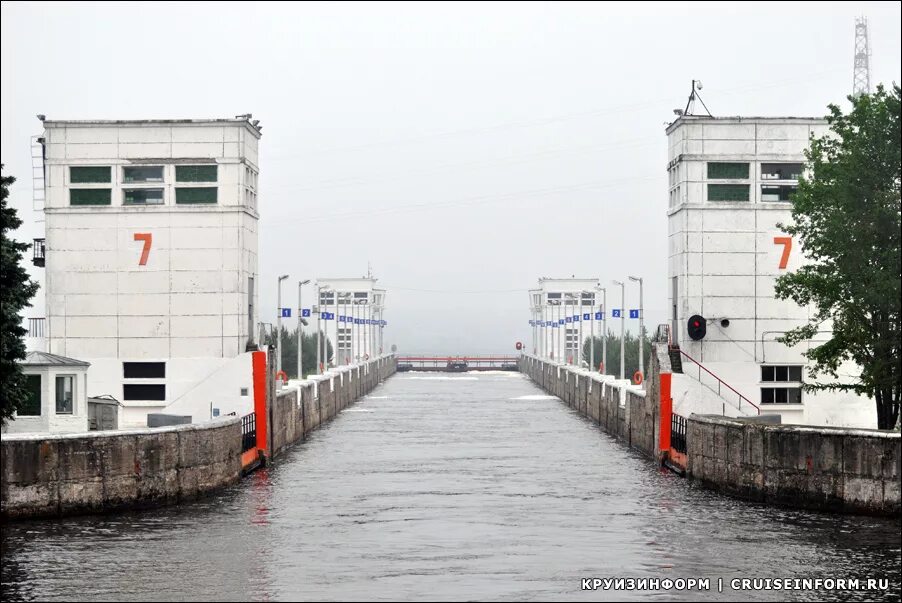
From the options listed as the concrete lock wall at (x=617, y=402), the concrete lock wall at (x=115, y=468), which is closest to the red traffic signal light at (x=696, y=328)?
the concrete lock wall at (x=617, y=402)

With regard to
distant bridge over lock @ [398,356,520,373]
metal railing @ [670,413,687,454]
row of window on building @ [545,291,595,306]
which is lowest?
distant bridge over lock @ [398,356,520,373]

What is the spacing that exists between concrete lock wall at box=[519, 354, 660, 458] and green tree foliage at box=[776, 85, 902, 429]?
9025mm

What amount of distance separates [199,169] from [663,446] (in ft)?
81.1

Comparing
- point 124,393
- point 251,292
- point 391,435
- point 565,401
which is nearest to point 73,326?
point 124,393

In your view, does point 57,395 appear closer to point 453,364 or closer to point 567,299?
Result: point 567,299

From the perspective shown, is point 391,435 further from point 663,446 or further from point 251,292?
point 663,446

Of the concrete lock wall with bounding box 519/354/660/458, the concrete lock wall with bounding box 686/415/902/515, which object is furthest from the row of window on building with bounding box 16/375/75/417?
the concrete lock wall with bounding box 519/354/660/458

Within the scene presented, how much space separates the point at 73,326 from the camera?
6378 cm

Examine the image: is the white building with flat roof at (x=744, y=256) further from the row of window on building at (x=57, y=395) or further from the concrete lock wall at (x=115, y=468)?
the row of window on building at (x=57, y=395)

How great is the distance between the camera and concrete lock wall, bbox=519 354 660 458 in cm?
5594

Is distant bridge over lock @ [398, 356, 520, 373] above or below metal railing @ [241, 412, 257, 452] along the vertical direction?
below

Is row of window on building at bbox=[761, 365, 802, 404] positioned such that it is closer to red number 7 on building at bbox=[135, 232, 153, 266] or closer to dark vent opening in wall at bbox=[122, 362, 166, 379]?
dark vent opening in wall at bbox=[122, 362, 166, 379]

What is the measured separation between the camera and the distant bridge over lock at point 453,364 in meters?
183

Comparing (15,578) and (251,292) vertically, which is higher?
(251,292)
